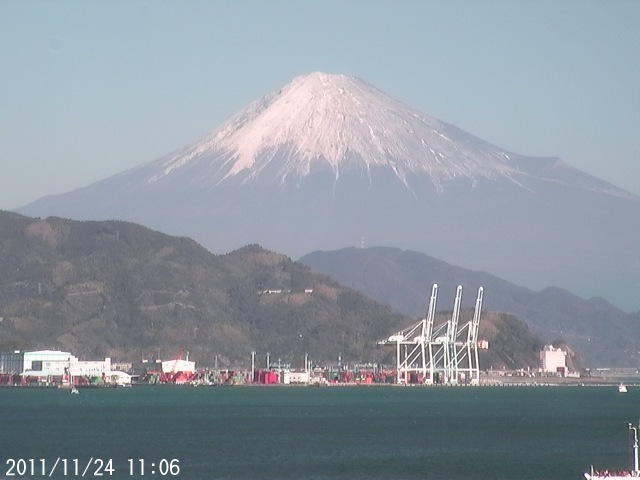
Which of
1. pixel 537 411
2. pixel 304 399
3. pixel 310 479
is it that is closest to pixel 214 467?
pixel 310 479

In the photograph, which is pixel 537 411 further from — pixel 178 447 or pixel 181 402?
pixel 178 447

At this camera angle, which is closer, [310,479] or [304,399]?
[310,479]
